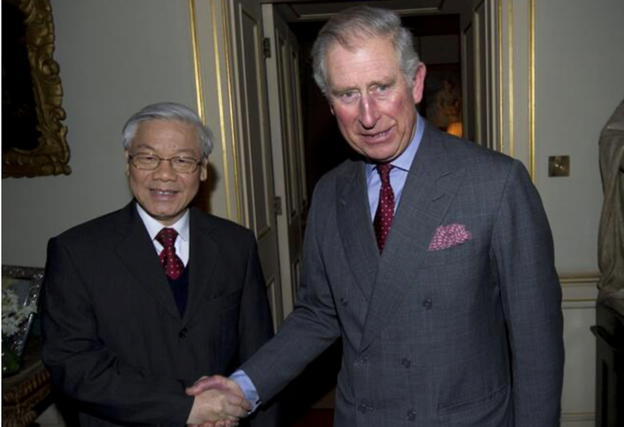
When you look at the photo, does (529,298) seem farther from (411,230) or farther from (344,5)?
(344,5)

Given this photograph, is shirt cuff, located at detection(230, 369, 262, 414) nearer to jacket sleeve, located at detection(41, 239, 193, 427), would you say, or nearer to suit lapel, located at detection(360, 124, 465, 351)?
jacket sleeve, located at detection(41, 239, 193, 427)

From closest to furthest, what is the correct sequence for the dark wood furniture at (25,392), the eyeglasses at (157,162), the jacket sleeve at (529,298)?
the jacket sleeve at (529,298) → the eyeglasses at (157,162) → the dark wood furniture at (25,392)

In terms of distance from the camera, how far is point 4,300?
2.70 metres

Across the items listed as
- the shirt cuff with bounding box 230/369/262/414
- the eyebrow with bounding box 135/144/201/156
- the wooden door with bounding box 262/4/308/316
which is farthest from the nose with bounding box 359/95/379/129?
the wooden door with bounding box 262/4/308/316

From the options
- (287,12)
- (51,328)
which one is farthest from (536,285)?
(287,12)

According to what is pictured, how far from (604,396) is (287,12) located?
10.9 ft

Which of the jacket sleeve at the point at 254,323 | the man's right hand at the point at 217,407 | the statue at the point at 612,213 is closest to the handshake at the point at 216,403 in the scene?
the man's right hand at the point at 217,407

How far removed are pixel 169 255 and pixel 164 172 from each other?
0.27m

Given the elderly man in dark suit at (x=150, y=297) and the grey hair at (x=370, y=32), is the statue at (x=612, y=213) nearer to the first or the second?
the grey hair at (x=370, y=32)

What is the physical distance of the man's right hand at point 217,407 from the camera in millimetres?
1736

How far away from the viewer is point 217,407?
1.77 m

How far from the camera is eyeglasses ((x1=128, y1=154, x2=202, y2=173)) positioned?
178 cm

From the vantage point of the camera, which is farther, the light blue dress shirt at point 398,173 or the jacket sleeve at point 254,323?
the jacket sleeve at point 254,323

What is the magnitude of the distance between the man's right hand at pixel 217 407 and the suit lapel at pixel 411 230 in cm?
53
